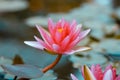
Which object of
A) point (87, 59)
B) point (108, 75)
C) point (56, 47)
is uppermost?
point (87, 59)

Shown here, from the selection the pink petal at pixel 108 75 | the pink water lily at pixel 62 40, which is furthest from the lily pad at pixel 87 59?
the pink petal at pixel 108 75

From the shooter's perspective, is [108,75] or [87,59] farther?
[87,59]

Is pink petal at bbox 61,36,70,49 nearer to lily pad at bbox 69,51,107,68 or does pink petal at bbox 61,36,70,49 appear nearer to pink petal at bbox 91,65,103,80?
pink petal at bbox 91,65,103,80

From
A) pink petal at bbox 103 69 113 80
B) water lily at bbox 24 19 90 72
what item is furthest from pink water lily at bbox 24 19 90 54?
pink petal at bbox 103 69 113 80

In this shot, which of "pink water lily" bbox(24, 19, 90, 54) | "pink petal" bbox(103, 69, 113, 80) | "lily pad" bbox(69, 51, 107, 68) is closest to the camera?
"pink petal" bbox(103, 69, 113, 80)

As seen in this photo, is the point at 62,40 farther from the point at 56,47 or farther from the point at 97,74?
the point at 97,74

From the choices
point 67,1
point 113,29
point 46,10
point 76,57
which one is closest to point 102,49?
point 76,57

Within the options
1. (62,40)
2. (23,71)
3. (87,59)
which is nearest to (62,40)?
(62,40)

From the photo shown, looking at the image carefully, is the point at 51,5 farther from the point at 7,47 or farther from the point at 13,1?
the point at 7,47

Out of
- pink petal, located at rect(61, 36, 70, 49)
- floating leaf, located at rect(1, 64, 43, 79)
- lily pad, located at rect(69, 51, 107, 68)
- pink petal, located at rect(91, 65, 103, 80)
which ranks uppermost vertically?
lily pad, located at rect(69, 51, 107, 68)
